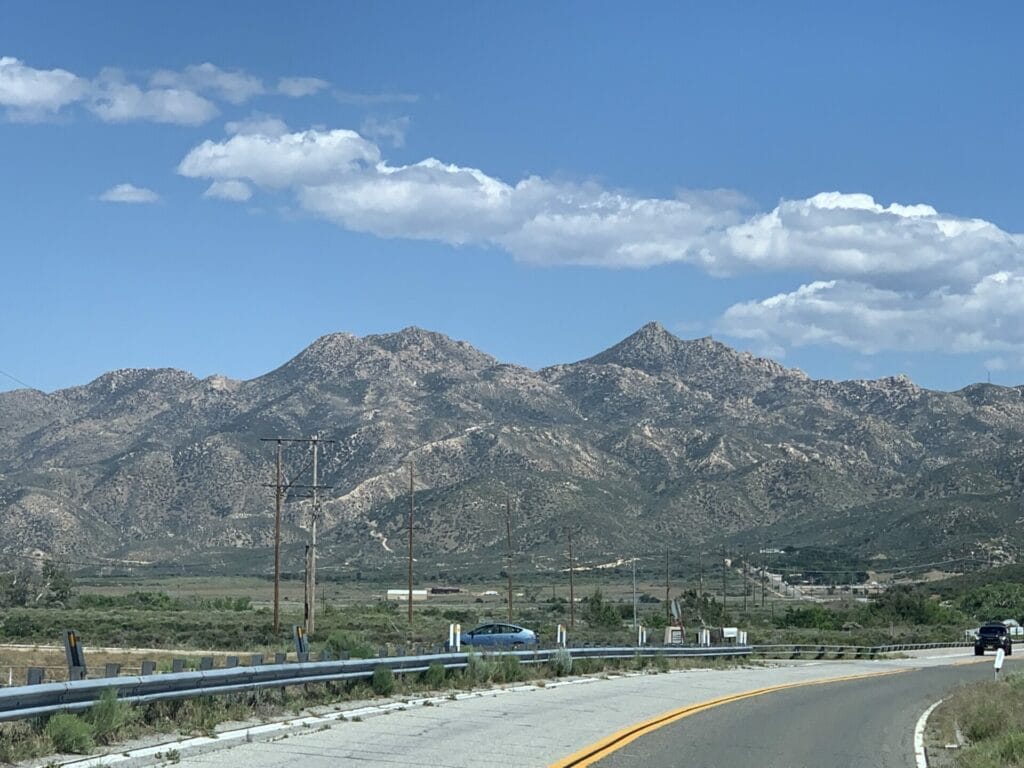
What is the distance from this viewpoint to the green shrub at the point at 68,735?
1402 centimetres

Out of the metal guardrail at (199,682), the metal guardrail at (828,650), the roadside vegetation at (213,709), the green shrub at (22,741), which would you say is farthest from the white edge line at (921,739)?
the metal guardrail at (828,650)

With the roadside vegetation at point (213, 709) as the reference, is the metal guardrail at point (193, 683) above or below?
above

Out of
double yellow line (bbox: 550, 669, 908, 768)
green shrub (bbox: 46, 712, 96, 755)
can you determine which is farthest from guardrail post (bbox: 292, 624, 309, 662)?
green shrub (bbox: 46, 712, 96, 755)

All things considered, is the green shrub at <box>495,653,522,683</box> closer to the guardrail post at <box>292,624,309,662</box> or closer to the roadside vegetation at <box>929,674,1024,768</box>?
the guardrail post at <box>292,624,309,662</box>

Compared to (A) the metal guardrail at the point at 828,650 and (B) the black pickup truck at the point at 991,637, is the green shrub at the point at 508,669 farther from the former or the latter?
(B) the black pickup truck at the point at 991,637

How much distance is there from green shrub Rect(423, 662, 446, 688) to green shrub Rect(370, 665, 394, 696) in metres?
2.17

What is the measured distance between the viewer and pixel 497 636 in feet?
158

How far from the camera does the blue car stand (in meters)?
47.8

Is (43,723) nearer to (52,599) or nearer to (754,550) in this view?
(52,599)

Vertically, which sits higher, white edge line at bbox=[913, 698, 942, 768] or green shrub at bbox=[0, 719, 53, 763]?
green shrub at bbox=[0, 719, 53, 763]

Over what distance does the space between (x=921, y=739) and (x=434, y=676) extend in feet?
29.1

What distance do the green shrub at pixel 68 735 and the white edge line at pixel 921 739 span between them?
1059cm

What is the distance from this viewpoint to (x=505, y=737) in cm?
1792

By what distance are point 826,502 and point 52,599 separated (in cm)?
12011
